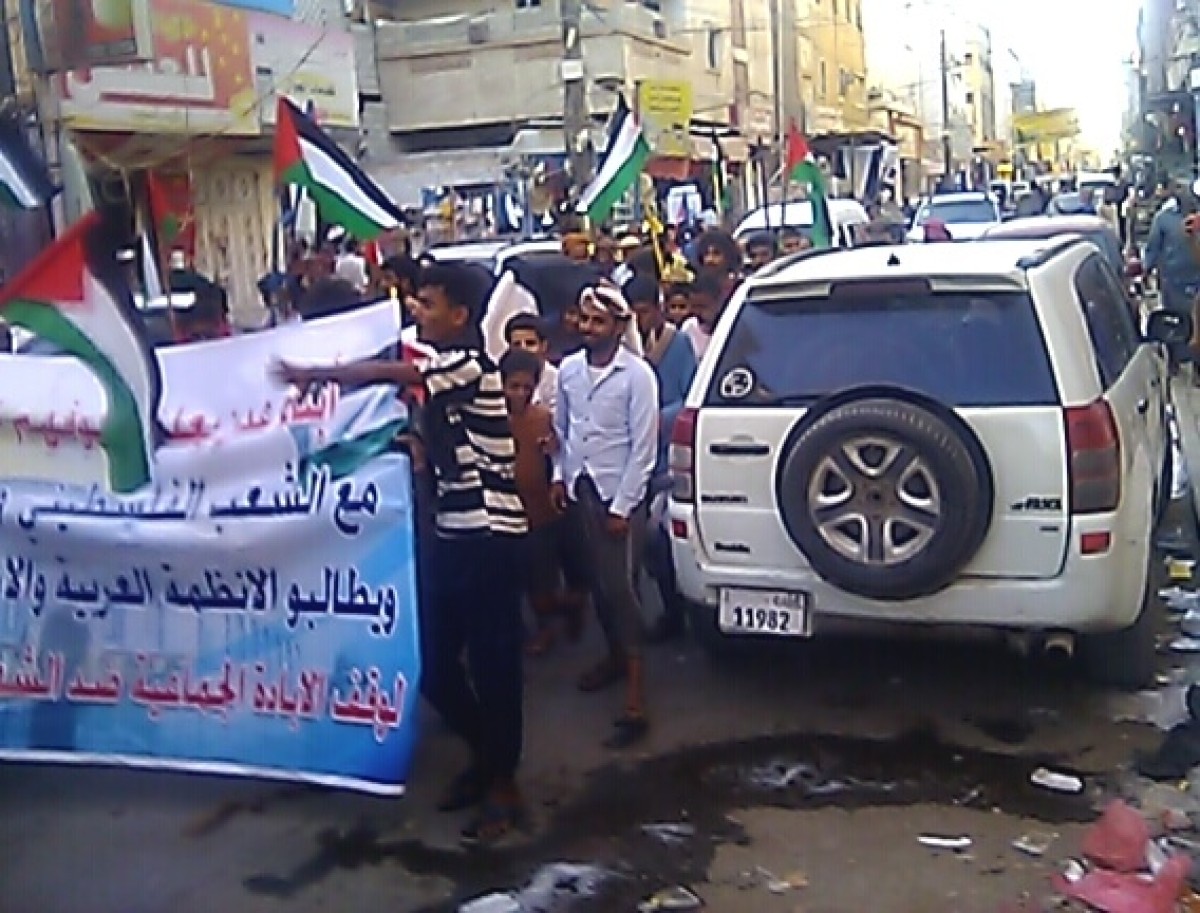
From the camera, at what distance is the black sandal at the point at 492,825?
4.79 meters

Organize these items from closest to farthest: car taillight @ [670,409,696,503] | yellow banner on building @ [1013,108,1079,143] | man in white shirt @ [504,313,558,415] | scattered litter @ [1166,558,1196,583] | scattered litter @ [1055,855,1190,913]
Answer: scattered litter @ [1055,855,1190,913]
car taillight @ [670,409,696,503]
man in white shirt @ [504,313,558,415]
scattered litter @ [1166,558,1196,583]
yellow banner on building @ [1013,108,1079,143]

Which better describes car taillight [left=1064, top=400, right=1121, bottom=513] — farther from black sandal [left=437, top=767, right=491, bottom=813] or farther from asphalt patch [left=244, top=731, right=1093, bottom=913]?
black sandal [left=437, top=767, right=491, bottom=813]

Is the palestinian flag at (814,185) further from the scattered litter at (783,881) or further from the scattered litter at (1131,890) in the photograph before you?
the scattered litter at (1131,890)

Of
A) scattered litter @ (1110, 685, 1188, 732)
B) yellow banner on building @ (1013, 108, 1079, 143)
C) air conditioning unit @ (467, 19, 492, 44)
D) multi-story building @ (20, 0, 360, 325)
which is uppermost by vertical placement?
air conditioning unit @ (467, 19, 492, 44)

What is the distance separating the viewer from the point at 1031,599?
5.30 m

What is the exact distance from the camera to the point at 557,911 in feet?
14.1

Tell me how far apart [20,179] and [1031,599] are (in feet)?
18.0

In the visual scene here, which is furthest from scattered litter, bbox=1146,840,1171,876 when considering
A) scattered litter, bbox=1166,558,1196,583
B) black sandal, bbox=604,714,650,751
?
scattered litter, bbox=1166,558,1196,583

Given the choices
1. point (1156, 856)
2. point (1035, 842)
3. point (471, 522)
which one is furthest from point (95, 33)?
point (1156, 856)

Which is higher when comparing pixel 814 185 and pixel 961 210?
pixel 814 185

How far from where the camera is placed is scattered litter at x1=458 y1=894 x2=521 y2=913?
14.2 ft

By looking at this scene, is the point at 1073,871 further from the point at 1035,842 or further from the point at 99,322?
the point at 99,322

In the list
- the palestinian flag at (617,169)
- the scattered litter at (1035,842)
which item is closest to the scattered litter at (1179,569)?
the scattered litter at (1035,842)

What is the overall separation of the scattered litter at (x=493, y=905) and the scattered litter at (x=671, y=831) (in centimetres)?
59
